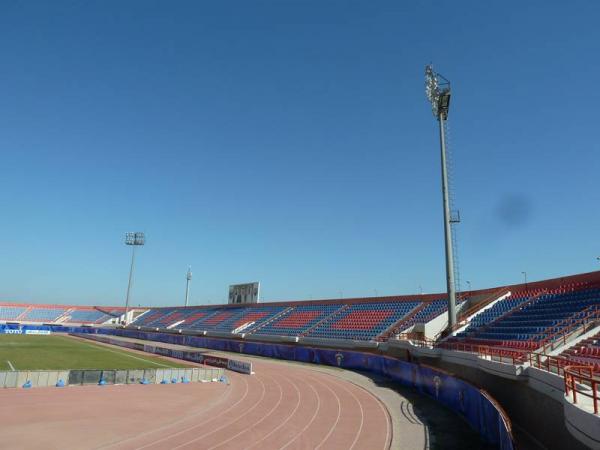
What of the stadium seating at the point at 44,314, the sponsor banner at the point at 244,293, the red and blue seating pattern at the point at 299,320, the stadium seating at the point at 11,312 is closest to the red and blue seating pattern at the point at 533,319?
the red and blue seating pattern at the point at 299,320

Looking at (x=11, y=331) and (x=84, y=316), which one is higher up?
(x=84, y=316)

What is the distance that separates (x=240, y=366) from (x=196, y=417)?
A: 17826 millimetres

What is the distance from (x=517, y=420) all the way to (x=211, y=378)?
889 inches

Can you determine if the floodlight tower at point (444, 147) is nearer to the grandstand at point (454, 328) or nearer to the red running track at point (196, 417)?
the grandstand at point (454, 328)

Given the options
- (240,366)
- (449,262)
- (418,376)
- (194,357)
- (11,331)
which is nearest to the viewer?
(418,376)

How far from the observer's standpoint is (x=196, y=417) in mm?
21203

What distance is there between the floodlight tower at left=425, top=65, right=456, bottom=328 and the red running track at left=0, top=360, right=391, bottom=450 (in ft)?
32.5

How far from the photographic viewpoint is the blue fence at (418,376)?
15.7m

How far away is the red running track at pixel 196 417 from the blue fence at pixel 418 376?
12.3ft

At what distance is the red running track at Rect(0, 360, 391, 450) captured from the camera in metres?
16.8

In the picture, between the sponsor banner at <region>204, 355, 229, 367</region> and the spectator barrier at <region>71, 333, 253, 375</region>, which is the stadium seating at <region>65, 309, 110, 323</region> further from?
the sponsor banner at <region>204, 355, 229, 367</region>

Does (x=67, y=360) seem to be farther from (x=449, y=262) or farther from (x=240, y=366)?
(x=449, y=262)

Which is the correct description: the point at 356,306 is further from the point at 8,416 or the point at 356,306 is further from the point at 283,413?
the point at 8,416

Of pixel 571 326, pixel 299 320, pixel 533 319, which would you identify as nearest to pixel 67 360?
pixel 299 320
